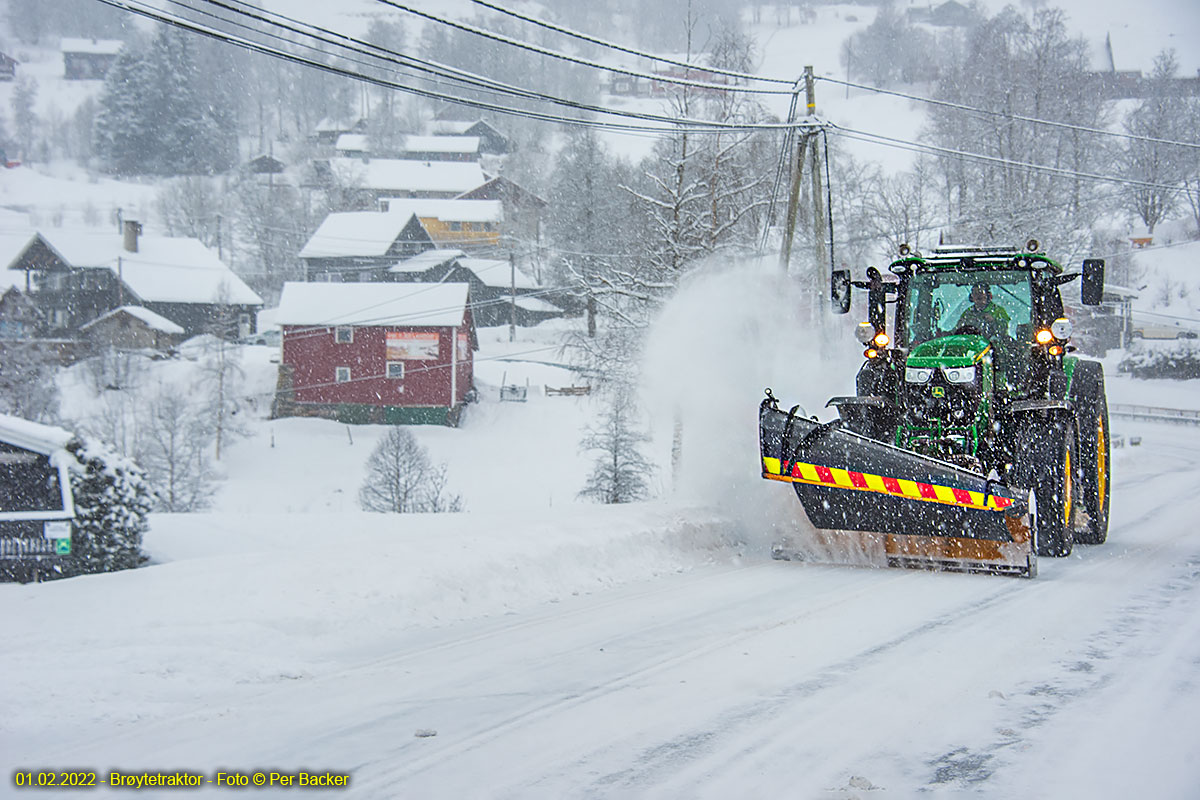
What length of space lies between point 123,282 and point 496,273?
75.9 feet

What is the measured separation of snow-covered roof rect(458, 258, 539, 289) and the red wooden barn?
19354 millimetres

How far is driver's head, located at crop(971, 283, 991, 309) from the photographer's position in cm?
916

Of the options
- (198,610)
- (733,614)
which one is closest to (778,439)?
(733,614)

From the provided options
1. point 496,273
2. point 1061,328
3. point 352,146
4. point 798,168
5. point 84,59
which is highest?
point 84,59

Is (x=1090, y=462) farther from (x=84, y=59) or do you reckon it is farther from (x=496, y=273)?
(x=84, y=59)

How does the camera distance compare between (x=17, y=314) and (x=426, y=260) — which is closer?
(x=17, y=314)

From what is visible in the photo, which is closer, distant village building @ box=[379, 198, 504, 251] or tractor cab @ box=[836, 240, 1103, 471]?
tractor cab @ box=[836, 240, 1103, 471]

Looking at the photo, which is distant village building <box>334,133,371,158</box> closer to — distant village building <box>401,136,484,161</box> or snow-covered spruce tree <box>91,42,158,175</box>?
distant village building <box>401,136,484,161</box>

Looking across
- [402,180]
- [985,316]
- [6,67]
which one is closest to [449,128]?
[402,180]

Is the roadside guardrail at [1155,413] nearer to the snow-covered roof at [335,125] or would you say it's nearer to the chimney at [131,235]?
the chimney at [131,235]

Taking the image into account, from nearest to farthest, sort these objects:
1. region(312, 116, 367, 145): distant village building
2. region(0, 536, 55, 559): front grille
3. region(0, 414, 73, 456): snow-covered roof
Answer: region(0, 536, 55, 559): front grille < region(0, 414, 73, 456): snow-covered roof < region(312, 116, 367, 145): distant village building

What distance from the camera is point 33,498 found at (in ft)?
33.2

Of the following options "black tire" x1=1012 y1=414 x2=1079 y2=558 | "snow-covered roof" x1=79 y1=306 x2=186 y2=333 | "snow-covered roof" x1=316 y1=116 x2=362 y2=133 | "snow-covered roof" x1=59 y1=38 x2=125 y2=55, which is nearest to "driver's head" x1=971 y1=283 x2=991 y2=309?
"black tire" x1=1012 y1=414 x2=1079 y2=558

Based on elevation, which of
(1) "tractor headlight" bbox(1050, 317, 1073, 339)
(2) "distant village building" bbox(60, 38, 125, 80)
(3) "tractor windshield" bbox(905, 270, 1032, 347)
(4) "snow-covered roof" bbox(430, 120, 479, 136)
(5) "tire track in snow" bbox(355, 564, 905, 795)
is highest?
(2) "distant village building" bbox(60, 38, 125, 80)
